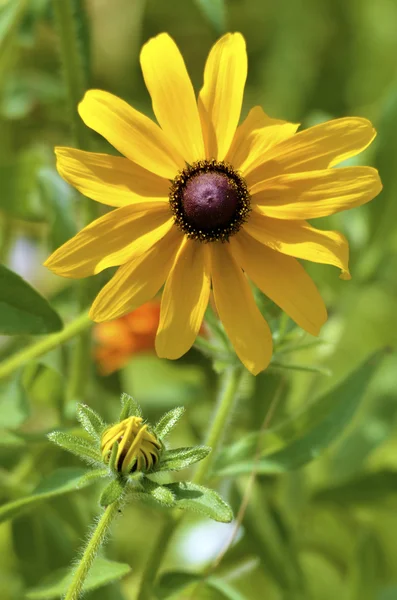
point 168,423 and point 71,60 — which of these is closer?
point 168,423

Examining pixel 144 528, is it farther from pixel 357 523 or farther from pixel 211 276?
pixel 211 276

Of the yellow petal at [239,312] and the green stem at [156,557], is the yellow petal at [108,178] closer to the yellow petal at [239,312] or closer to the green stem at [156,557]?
the yellow petal at [239,312]

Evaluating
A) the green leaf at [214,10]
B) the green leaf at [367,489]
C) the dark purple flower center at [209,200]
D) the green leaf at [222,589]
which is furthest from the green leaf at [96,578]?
the green leaf at [214,10]

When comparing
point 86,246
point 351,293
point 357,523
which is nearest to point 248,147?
point 86,246

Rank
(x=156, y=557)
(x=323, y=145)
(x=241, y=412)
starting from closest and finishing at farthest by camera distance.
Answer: (x=323, y=145) < (x=156, y=557) < (x=241, y=412)

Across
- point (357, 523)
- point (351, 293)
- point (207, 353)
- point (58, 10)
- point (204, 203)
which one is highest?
point (58, 10)

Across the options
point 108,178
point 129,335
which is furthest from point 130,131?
point 129,335

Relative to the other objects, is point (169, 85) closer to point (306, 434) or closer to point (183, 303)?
point (183, 303)
